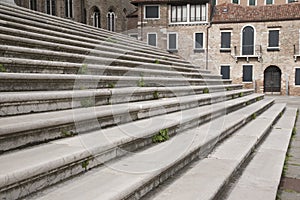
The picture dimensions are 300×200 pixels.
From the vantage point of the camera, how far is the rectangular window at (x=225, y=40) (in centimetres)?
2236

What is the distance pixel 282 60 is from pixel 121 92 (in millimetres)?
21486

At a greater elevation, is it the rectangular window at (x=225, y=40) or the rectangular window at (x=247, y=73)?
the rectangular window at (x=225, y=40)

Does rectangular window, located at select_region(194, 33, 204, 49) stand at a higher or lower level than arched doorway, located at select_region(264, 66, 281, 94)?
higher

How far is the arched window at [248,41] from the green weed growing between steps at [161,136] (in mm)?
21423

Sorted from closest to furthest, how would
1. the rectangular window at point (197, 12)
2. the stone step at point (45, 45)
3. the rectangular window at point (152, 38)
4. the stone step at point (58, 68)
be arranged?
the stone step at point (58, 68) → the stone step at point (45, 45) → the rectangular window at point (197, 12) → the rectangular window at point (152, 38)

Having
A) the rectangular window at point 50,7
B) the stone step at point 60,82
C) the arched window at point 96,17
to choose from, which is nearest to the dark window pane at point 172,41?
the arched window at point 96,17

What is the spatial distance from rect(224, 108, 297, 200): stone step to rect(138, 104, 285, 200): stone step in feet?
0.27

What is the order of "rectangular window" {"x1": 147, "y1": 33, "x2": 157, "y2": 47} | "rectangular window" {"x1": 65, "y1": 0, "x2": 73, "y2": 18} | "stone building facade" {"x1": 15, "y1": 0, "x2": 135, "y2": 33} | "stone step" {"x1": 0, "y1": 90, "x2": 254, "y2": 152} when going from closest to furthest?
"stone step" {"x1": 0, "y1": 90, "x2": 254, "y2": 152}, "stone building facade" {"x1": 15, "y1": 0, "x2": 135, "y2": 33}, "rectangular window" {"x1": 65, "y1": 0, "x2": 73, "y2": 18}, "rectangular window" {"x1": 147, "y1": 33, "x2": 157, "y2": 47}

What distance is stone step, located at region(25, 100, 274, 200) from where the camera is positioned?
1555mm

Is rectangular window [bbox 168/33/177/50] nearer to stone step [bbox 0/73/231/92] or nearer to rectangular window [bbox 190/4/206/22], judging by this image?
rectangular window [bbox 190/4/206/22]

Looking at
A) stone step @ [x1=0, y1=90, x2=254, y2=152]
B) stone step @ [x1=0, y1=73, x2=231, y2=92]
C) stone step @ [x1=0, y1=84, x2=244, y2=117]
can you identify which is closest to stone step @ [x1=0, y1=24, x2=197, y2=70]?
stone step @ [x1=0, y1=73, x2=231, y2=92]

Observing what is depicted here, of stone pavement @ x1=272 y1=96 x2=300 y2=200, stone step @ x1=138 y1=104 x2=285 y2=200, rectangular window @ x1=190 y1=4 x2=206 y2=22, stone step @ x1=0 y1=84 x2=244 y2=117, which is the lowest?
stone pavement @ x1=272 y1=96 x2=300 y2=200

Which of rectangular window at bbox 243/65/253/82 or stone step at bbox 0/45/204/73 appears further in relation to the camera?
rectangular window at bbox 243/65/253/82

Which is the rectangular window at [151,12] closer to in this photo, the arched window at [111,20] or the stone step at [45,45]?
the arched window at [111,20]
